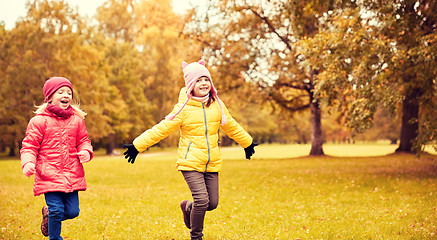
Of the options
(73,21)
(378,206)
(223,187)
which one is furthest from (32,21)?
(378,206)

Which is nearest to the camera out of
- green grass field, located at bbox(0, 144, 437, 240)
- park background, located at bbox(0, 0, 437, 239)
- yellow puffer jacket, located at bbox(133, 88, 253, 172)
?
yellow puffer jacket, located at bbox(133, 88, 253, 172)

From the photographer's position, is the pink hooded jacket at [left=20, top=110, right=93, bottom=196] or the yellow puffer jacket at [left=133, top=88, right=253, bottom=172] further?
the yellow puffer jacket at [left=133, top=88, right=253, bottom=172]

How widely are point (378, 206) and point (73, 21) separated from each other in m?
30.9

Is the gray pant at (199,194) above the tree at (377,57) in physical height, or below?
below

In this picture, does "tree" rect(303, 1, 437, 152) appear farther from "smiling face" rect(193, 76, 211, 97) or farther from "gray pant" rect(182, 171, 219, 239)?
"gray pant" rect(182, 171, 219, 239)

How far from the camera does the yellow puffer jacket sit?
5.20m

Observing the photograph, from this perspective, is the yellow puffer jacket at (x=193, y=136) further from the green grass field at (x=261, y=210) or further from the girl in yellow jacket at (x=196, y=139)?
the green grass field at (x=261, y=210)

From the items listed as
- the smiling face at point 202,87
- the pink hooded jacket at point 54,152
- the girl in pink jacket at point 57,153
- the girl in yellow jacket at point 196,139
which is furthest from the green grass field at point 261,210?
the smiling face at point 202,87

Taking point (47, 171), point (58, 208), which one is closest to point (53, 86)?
point (47, 171)

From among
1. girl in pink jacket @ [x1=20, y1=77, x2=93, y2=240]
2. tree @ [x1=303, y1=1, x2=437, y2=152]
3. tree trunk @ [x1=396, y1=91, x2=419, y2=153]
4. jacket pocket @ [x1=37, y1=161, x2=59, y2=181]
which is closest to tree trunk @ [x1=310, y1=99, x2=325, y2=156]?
tree trunk @ [x1=396, y1=91, x2=419, y2=153]

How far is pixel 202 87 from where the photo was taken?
527 cm

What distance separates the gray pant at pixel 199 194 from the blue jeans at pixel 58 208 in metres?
1.46

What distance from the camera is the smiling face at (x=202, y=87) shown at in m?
5.27

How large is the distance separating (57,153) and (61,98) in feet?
2.25
